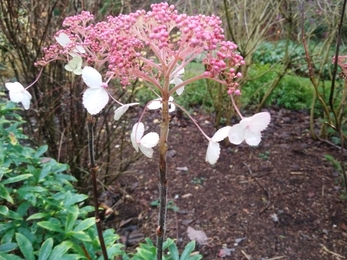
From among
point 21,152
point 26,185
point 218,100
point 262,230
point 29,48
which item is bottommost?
point 262,230

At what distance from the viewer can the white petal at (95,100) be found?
87 cm

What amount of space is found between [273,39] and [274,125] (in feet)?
8.68

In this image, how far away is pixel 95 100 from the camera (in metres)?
0.88

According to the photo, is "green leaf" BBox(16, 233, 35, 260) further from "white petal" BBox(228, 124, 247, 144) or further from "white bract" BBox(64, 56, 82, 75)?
"white petal" BBox(228, 124, 247, 144)

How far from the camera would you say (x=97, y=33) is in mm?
1056

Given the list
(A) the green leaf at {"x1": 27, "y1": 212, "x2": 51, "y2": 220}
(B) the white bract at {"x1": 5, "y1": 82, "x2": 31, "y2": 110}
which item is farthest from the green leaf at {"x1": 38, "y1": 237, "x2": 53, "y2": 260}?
(B) the white bract at {"x1": 5, "y1": 82, "x2": 31, "y2": 110}

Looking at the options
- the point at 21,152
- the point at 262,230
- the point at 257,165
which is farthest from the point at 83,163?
the point at 257,165

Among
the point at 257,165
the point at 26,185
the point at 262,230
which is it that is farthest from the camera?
the point at 257,165

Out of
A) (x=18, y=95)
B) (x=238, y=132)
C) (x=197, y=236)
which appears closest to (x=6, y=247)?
(x=18, y=95)

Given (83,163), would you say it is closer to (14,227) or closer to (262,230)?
(14,227)

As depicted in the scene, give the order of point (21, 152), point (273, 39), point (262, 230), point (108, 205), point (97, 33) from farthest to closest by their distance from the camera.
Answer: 1. point (273, 39)
2. point (108, 205)
3. point (262, 230)
4. point (21, 152)
5. point (97, 33)

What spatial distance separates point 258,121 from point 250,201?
2669 mm

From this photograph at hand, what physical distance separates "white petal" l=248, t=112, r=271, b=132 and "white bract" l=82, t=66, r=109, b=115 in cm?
36

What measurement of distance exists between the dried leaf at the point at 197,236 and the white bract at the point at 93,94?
239 cm
